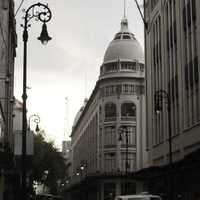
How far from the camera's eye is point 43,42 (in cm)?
2120

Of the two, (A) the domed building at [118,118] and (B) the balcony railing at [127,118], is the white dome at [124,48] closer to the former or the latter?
(A) the domed building at [118,118]

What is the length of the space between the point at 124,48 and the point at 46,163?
31605mm

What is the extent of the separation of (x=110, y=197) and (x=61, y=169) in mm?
14674

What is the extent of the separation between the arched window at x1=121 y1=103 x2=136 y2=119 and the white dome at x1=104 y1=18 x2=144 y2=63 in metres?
8.75

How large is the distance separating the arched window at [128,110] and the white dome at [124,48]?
28.7 feet

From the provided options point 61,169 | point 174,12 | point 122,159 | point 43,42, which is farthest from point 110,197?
point 43,42

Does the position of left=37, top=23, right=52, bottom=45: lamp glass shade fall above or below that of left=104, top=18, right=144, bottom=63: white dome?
below

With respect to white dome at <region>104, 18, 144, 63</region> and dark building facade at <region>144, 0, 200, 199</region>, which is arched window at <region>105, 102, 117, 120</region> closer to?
white dome at <region>104, 18, 144, 63</region>

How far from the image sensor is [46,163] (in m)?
87.6

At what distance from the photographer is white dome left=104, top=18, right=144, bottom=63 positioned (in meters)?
111

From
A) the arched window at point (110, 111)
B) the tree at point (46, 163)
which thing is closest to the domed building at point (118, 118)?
the arched window at point (110, 111)

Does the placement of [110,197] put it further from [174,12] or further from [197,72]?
[197,72]

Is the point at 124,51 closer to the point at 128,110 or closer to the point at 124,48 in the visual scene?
the point at 124,48

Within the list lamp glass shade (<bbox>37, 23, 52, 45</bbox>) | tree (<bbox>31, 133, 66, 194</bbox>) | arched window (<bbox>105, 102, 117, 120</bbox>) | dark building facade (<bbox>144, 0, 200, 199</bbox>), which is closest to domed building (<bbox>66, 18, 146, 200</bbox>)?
arched window (<bbox>105, 102, 117, 120</bbox>)
